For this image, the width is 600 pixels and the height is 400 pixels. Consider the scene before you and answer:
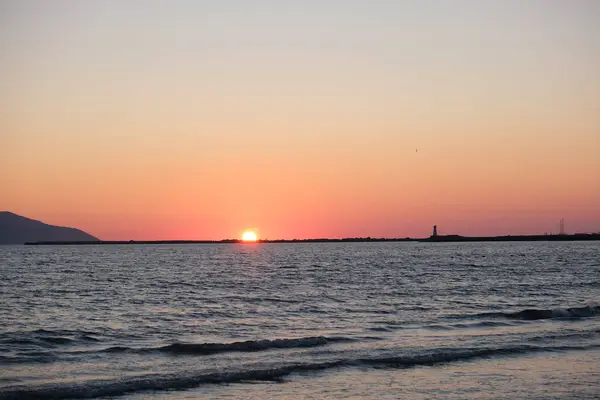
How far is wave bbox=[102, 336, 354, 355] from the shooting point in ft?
94.0

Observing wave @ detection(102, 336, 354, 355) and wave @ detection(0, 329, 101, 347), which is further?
wave @ detection(0, 329, 101, 347)

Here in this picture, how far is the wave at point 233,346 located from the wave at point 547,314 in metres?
13.6

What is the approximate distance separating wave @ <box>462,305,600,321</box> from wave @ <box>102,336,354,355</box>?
44.7 feet

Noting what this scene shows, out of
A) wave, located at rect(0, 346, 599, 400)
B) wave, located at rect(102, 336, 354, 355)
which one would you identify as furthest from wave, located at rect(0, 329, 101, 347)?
wave, located at rect(0, 346, 599, 400)

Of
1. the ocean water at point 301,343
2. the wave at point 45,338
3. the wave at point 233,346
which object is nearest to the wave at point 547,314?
the ocean water at point 301,343

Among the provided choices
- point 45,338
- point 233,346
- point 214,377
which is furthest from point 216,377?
point 45,338

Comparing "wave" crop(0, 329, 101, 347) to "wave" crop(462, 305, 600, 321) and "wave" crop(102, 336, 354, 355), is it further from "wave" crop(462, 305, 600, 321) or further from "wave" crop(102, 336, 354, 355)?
"wave" crop(462, 305, 600, 321)

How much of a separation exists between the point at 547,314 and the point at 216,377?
78.6 feet

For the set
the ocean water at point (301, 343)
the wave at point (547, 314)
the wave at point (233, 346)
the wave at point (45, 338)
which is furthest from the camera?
the wave at point (547, 314)

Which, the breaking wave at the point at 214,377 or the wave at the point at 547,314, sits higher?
the wave at the point at 547,314

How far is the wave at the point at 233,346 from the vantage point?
2866 cm

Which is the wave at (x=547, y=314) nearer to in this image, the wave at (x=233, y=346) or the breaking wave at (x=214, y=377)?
the breaking wave at (x=214, y=377)

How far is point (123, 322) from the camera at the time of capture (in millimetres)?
38062

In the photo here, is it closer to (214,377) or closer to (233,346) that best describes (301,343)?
(233,346)
